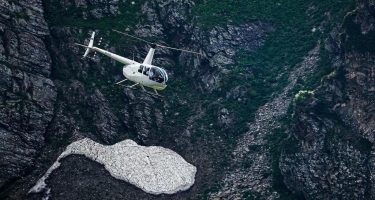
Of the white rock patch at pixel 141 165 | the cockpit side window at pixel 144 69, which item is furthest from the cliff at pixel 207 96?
the cockpit side window at pixel 144 69

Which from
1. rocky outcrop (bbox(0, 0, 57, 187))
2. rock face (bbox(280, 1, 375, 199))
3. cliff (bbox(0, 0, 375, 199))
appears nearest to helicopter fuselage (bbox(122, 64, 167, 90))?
cliff (bbox(0, 0, 375, 199))

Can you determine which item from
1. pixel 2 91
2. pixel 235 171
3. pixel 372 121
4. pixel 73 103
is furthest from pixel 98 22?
pixel 372 121

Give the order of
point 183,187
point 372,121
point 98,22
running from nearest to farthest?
point 372,121, point 183,187, point 98,22

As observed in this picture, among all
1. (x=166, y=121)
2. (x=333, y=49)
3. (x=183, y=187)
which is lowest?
(x=183, y=187)

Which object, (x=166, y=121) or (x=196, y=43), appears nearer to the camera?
(x=166, y=121)

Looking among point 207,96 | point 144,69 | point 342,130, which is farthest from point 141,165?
point 342,130

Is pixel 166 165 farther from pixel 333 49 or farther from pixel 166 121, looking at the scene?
pixel 333 49

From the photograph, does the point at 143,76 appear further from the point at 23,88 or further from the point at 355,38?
the point at 355,38

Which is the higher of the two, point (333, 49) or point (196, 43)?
point (333, 49)
